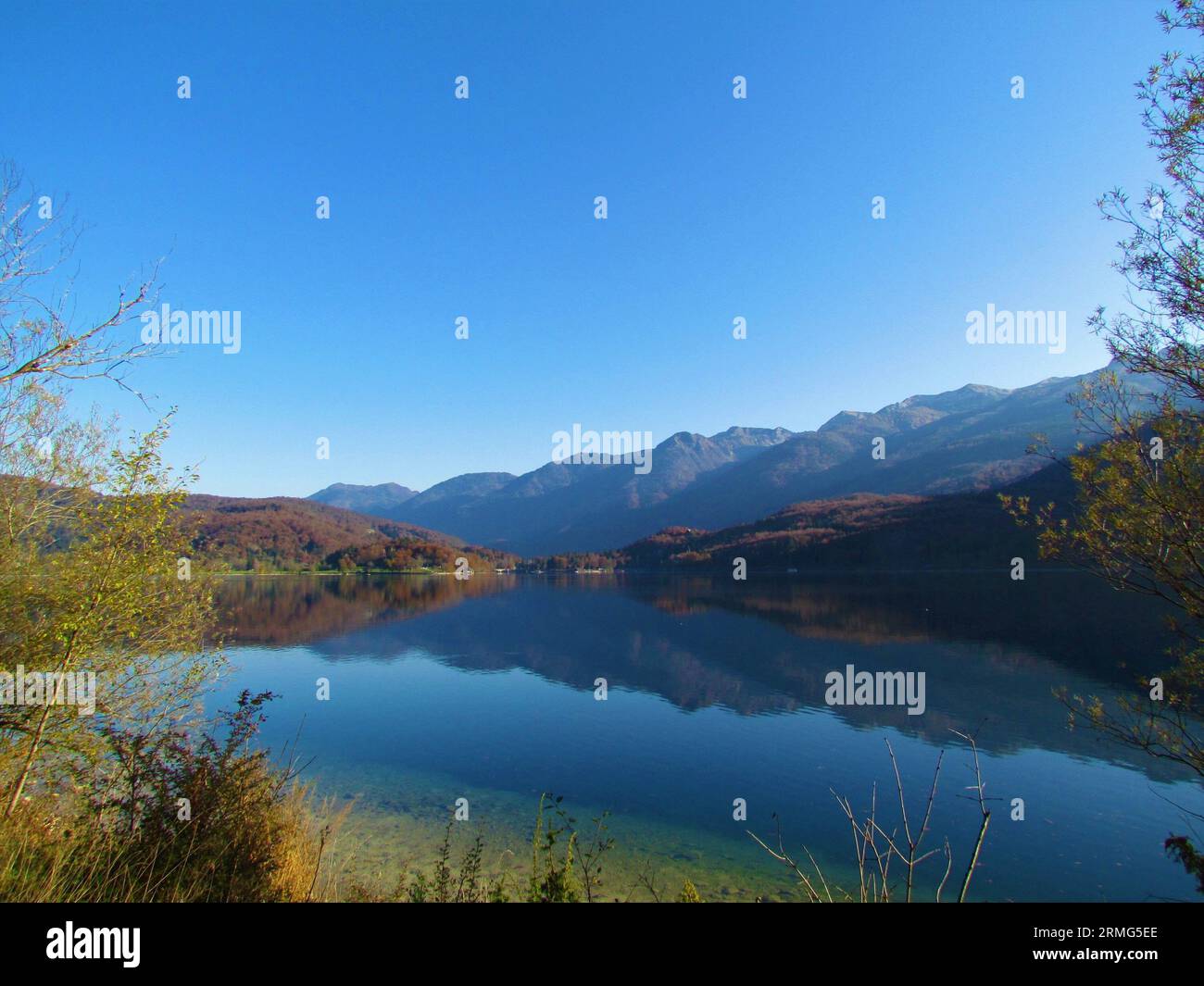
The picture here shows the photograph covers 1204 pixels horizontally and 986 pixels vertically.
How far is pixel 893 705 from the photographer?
87.1 feet

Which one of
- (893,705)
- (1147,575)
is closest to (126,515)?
(1147,575)

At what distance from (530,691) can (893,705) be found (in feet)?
58.5

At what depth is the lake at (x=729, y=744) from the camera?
508 inches

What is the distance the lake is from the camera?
508 inches

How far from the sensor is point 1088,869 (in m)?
12.2

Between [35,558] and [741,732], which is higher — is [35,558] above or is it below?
above

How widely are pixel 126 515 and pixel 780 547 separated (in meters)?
144

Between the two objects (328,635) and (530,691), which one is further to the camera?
(328,635)

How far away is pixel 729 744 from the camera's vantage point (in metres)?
21.9
